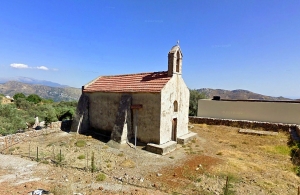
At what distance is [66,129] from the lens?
67.6 feet

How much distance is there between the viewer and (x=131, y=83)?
17.2 m

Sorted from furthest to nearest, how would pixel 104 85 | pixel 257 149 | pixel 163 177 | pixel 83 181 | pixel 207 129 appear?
1. pixel 207 129
2. pixel 104 85
3. pixel 257 149
4. pixel 163 177
5. pixel 83 181

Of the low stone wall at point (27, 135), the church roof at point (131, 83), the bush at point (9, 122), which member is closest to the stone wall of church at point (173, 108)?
the church roof at point (131, 83)

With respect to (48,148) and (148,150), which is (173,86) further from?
(48,148)

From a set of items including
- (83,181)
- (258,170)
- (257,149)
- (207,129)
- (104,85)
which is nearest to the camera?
(83,181)

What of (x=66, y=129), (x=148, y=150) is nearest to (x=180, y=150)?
(x=148, y=150)

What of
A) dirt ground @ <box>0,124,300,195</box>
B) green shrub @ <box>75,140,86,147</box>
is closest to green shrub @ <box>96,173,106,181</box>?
→ dirt ground @ <box>0,124,300,195</box>

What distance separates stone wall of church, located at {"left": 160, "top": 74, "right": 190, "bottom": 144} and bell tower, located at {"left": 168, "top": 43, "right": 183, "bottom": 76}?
1.46ft

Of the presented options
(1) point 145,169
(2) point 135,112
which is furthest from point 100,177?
(2) point 135,112

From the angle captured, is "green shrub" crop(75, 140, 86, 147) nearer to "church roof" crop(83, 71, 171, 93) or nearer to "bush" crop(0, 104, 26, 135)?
"church roof" crop(83, 71, 171, 93)

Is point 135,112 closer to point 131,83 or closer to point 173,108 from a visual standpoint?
point 131,83

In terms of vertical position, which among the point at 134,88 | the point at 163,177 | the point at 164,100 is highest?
the point at 134,88

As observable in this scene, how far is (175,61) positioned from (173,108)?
403 cm

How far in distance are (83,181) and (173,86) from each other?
9782mm
